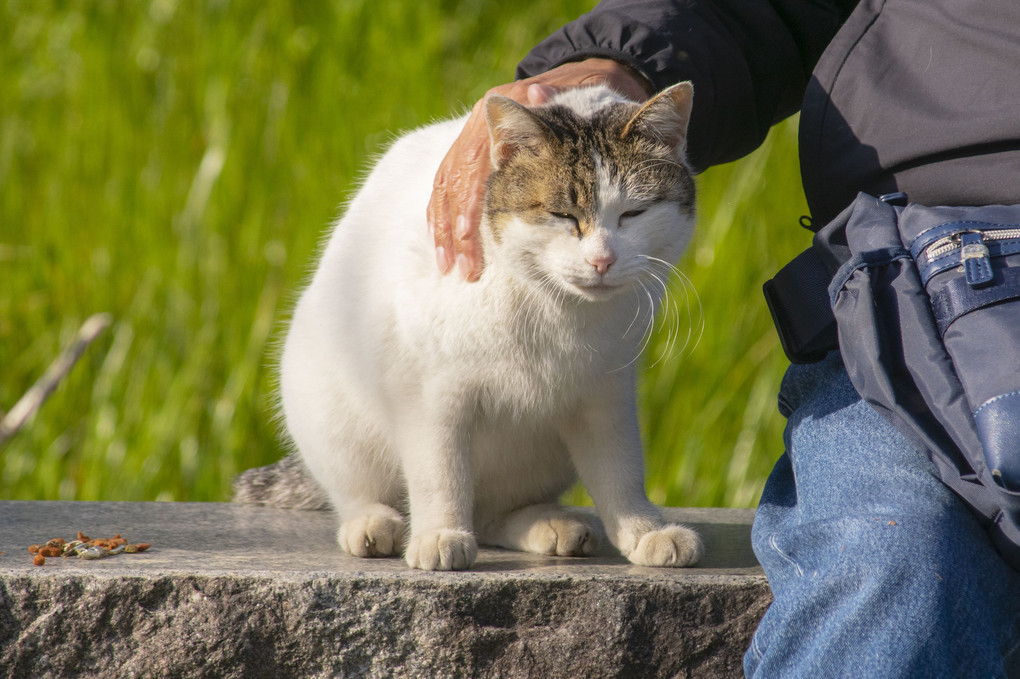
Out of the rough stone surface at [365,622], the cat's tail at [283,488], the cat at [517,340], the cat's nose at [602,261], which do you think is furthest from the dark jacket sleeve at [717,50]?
the cat's tail at [283,488]

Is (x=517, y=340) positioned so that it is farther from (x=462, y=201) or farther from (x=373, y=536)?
(x=373, y=536)

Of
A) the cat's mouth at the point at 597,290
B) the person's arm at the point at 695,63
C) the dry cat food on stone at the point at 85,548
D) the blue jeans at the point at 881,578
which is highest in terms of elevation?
the person's arm at the point at 695,63

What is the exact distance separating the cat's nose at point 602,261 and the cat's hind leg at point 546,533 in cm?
45

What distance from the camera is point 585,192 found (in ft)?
4.53

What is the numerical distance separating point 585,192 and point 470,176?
0.19 m

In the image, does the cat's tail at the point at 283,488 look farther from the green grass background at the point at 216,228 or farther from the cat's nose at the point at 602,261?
the cat's nose at the point at 602,261

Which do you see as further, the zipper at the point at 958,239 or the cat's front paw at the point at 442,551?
the cat's front paw at the point at 442,551

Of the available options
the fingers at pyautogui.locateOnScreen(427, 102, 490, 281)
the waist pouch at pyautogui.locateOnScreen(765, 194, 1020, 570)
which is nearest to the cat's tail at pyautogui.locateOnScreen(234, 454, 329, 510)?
the fingers at pyautogui.locateOnScreen(427, 102, 490, 281)

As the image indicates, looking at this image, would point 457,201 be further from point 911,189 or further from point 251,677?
point 251,677

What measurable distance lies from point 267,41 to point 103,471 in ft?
4.75

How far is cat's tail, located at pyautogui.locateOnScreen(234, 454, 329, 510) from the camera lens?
76.1 inches

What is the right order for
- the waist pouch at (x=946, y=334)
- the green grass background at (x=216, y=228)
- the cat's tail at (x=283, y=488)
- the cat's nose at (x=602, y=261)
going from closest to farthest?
the waist pouch at (x=946, y=334) < the cat's nose at (x=602, y=261) < the cat's tail at (x=283, y=488) < the green grass background at (x=216, y=228)

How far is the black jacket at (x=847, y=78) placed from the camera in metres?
1.23

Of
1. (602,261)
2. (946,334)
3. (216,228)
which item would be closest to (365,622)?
(602,261)
